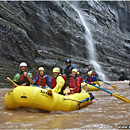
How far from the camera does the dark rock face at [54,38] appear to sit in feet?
37.7

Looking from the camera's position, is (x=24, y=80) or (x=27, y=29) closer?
(x=24, y=80)

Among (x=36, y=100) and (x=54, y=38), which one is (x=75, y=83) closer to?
(x=36, y=100)

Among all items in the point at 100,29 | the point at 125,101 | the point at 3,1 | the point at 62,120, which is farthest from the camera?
the point at 100,29

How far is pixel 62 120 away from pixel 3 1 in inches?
474

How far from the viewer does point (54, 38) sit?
16.7m

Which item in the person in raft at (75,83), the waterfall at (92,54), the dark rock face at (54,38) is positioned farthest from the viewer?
the waterfall at (92,54)

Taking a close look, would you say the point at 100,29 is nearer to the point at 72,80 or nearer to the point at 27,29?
the point at 27,29

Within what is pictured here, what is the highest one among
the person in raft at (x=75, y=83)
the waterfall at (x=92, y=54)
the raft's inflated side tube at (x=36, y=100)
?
the waterfall at (x=92, y=54)

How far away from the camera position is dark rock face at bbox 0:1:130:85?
11.5 meters

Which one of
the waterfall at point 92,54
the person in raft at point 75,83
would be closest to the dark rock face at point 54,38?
the waterfall at point 92,54

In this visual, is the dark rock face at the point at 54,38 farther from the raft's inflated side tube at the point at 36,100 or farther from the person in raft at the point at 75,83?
the raft's inflated side tube at the point at 36,100

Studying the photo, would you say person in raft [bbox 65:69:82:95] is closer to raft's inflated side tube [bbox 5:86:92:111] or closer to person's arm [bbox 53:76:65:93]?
person's arm [bbox 53:76:65:93]

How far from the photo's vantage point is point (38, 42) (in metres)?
14.9

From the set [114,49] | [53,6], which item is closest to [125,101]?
[53,6]
